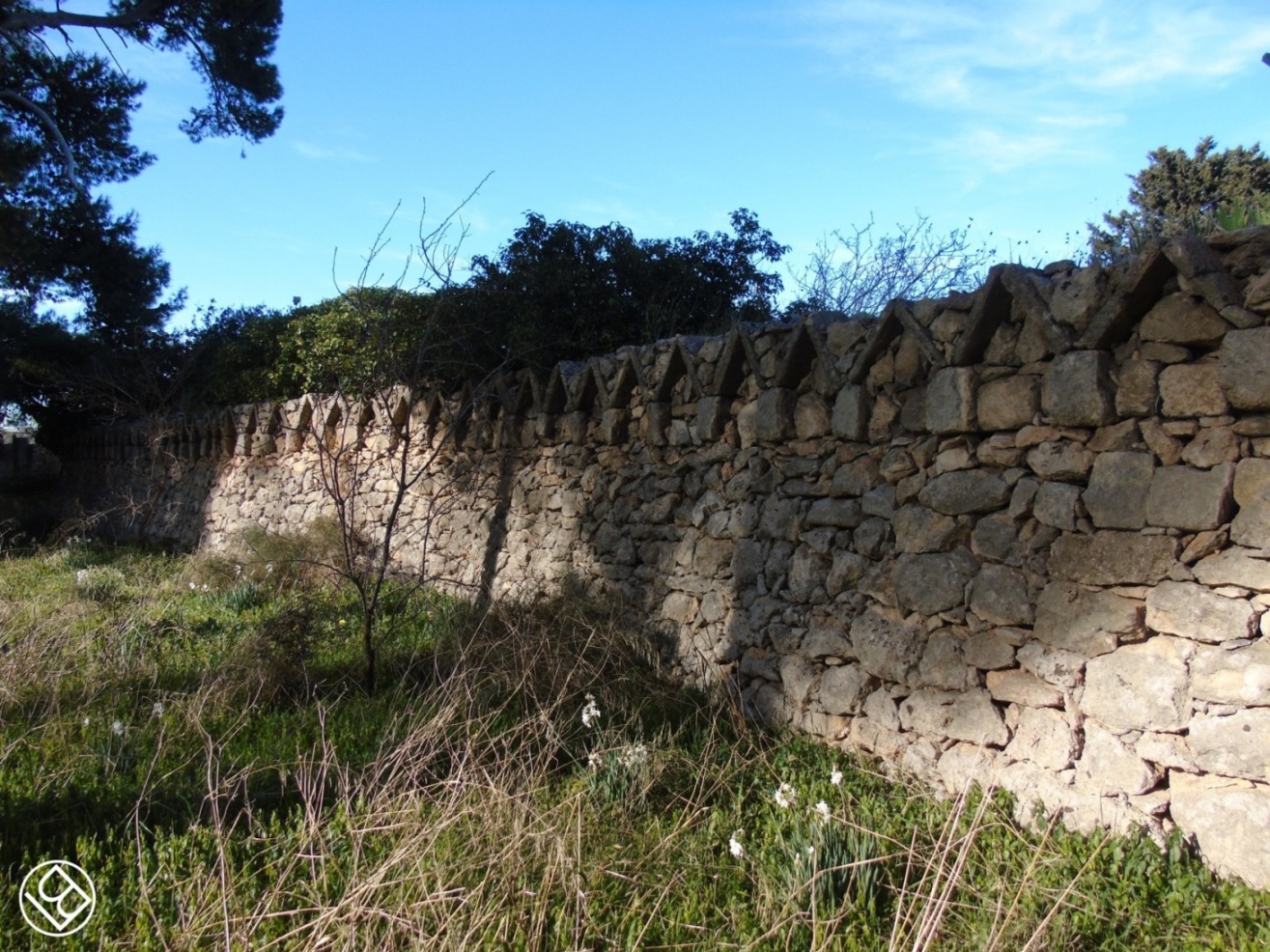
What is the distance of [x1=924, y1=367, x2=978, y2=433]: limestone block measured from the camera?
164 inches

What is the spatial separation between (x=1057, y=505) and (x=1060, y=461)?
0.18 meters

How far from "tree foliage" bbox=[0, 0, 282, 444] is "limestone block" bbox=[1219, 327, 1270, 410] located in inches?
504

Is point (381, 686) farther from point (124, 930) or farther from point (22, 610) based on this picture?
point (22, 610)

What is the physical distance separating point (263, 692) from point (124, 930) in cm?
252

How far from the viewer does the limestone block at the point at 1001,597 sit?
12.9ft

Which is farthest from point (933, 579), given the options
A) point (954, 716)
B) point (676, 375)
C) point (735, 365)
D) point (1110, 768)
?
point (676, 375)

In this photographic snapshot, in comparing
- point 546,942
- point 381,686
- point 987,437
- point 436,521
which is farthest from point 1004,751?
point 436,521

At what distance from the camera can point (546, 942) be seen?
2.98 meters

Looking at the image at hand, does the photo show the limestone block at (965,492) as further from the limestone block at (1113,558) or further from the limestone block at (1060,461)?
the limestone block at (1113,558)

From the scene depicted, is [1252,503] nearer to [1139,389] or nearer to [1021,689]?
[1139,389]

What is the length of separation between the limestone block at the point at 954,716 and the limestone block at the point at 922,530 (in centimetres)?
67

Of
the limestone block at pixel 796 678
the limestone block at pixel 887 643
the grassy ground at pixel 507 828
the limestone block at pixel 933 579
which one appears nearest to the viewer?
the grassy ground at pixel 507 828

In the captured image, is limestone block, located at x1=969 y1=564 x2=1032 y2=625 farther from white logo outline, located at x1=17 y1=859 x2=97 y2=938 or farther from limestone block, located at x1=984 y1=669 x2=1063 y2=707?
white logo outline, located at x1=17 y1=859 x2=97 y2=938

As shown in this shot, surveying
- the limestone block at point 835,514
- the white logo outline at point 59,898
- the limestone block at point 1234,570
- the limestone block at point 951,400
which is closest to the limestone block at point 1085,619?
the limestone block at point 1234,570
